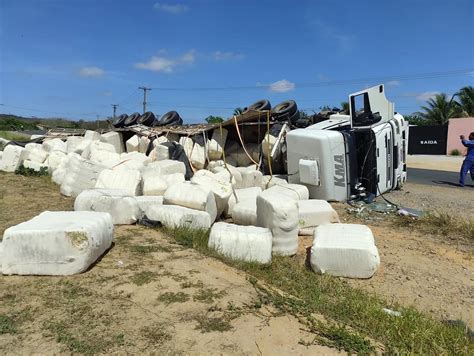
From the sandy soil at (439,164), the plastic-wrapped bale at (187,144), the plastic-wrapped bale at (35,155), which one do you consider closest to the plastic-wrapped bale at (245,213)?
the plastic-wrapped bale at (187,144)

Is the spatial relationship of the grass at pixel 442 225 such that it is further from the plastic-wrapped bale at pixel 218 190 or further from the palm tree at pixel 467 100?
the palm tree at pixel 467 100

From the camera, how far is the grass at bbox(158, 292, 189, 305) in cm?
354

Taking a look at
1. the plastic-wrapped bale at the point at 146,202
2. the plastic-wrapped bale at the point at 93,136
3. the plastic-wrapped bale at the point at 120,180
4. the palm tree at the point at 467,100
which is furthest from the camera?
the palm tree at the point at 467,100

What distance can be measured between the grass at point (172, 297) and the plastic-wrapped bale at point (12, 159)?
9762 millimetres

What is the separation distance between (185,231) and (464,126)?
2759 cm

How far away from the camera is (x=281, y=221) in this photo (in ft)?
18.3

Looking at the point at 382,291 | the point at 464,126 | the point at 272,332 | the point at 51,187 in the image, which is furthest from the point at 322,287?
the point at 464,126

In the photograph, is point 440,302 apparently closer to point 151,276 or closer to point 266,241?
point 266,241

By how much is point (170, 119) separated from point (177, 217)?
958cm

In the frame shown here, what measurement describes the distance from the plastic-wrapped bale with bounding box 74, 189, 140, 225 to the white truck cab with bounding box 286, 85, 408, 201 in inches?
165

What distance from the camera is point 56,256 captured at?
3883 millimetres

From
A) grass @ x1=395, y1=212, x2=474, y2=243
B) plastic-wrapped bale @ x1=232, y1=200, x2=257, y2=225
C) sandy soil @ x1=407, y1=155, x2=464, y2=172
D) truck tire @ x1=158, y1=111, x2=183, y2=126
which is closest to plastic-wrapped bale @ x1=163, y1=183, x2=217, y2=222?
plastic-wrapped bale @ x1=232, y1=200, x2=257, y2=225

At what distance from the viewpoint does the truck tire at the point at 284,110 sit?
11750 millimetres

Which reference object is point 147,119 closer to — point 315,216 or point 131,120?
point 131,120
